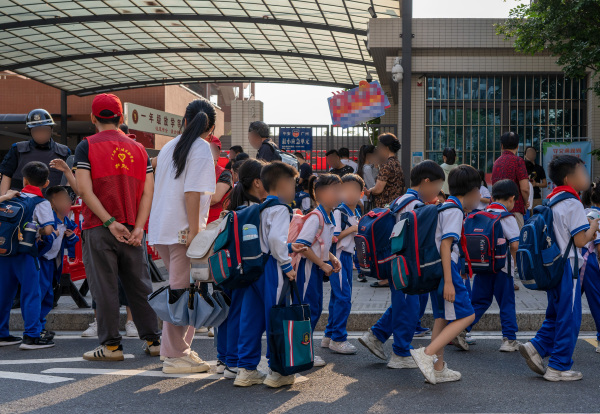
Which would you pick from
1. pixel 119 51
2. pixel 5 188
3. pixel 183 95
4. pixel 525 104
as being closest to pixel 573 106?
pixel 525 104

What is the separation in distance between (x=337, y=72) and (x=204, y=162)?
21501 millimetres

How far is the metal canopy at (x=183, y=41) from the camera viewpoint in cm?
1834

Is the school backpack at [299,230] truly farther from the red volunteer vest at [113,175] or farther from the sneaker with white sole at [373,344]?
the red volunteer vest at [113,175]

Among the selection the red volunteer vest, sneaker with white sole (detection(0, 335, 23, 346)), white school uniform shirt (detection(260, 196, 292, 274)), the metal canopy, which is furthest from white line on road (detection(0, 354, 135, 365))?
the metal canopy

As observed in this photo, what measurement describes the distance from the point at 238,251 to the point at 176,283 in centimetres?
72

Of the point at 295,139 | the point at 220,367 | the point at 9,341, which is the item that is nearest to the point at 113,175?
the point at 220,367

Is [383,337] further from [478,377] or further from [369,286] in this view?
[369,286]

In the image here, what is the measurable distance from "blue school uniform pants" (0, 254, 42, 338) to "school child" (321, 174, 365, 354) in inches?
99.2

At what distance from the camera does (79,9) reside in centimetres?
1844

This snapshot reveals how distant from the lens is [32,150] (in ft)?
22.3

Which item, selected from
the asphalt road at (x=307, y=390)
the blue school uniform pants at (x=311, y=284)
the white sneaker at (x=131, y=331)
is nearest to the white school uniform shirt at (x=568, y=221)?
the asphalt road at (x=307, y=390)

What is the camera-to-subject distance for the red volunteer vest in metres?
5.41

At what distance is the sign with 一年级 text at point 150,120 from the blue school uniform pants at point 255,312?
20.0m

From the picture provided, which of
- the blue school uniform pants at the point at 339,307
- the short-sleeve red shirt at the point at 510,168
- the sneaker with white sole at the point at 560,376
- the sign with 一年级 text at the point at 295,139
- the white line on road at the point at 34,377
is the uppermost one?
the sign with 一年级 text at the point at 295,139
